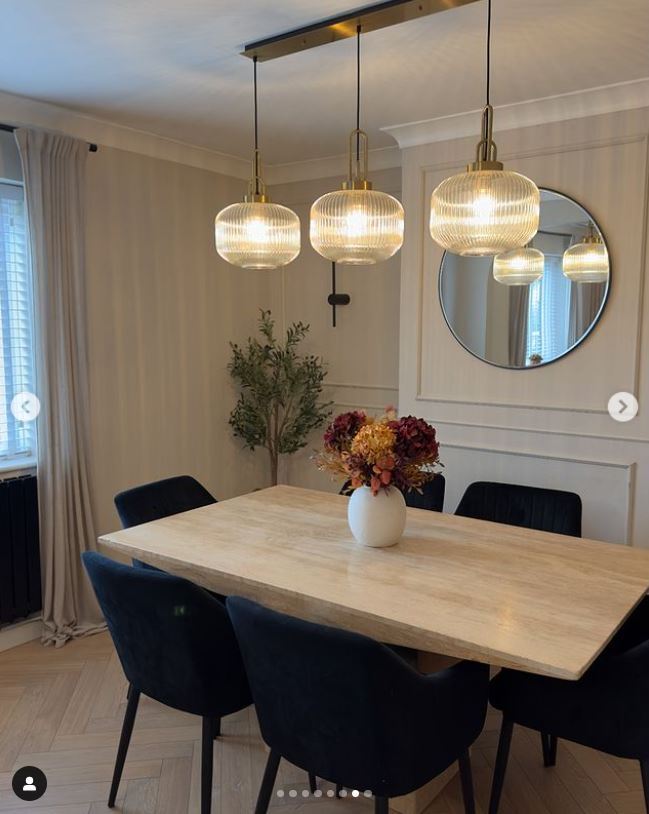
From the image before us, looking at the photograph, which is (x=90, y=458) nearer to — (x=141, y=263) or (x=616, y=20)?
(x=141, y=263)

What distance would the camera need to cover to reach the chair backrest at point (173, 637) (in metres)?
1.90

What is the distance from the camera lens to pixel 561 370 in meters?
3.27

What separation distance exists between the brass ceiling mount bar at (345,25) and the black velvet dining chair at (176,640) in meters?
1.88

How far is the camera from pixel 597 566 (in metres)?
2.14

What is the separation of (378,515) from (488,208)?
1052mm

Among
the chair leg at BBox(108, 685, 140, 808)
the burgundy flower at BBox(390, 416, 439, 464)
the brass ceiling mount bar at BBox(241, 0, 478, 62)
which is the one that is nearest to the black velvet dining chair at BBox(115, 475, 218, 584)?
the chair leg at BBox(108, 685, 140, 808)

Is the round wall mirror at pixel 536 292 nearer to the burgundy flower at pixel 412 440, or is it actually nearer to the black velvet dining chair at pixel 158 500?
the burgundy flower at pixel 412 440

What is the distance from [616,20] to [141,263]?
2.61m

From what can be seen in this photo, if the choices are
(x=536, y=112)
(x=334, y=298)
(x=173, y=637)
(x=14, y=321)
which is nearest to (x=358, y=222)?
(x=173, y=637)

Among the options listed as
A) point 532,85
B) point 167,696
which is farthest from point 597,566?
point 532,85

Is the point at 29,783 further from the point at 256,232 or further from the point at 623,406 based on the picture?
the point at 623,406

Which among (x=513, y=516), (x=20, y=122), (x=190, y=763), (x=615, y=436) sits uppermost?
(x=20, y=122)

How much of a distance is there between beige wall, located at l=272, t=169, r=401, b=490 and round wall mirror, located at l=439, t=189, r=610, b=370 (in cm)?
74

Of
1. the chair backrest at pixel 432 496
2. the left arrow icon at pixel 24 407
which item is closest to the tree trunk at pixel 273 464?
the chair backrest at pixel 432 496
